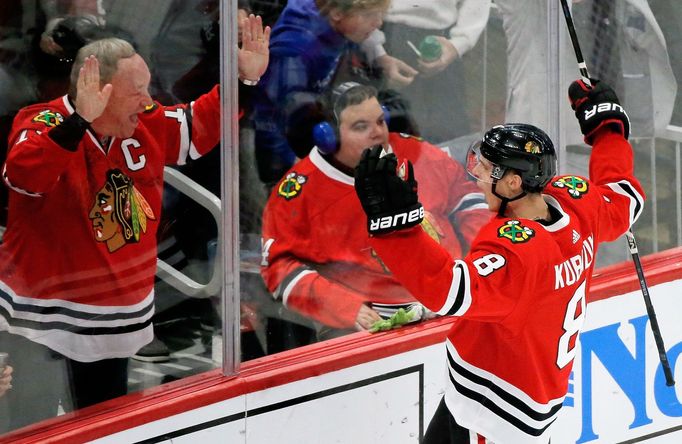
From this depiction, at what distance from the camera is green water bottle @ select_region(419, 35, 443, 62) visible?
318 cm

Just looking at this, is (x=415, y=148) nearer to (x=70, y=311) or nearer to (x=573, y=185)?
(x=573, y=185)


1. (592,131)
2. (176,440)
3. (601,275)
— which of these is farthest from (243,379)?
(601,275)

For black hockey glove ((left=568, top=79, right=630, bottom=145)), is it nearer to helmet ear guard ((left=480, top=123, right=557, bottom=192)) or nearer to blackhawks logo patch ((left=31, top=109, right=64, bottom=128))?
helmet ear guard ((left=480, top=123, right=557, bottom=192))

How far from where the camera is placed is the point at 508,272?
242 centimetres

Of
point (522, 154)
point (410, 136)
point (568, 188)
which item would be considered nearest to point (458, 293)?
point (522, 154)

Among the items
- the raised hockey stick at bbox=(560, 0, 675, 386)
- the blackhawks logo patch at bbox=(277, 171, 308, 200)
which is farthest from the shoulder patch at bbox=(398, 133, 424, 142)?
the raised hockey stick at bbox=(560, 0, 675, 386)

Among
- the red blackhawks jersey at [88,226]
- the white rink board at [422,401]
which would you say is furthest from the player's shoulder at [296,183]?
the white rink board at [422,401]

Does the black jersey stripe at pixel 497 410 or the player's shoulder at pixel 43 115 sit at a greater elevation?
the player's shoulder at pixel 43 115

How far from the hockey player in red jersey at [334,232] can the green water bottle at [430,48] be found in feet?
→ 0.61

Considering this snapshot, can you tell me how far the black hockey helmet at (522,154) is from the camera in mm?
2521

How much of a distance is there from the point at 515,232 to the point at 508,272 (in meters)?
0.09

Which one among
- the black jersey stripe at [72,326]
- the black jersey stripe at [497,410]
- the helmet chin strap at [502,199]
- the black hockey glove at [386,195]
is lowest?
→ the black jersey stripe at [497,410]

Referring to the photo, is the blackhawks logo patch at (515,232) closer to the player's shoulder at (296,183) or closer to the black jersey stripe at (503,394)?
the black jersey stripe at (503,394)

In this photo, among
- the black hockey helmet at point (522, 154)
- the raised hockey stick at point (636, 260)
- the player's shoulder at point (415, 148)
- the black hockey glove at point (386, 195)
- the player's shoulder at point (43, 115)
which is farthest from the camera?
the player's shoulder at point (415, 148)
